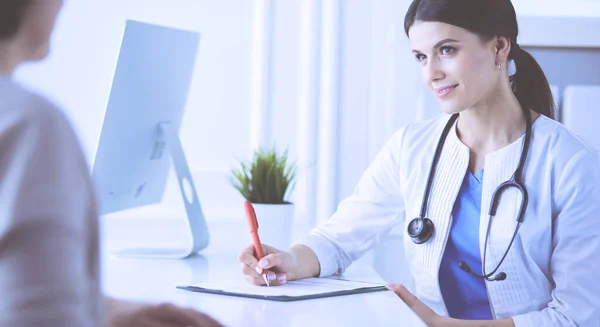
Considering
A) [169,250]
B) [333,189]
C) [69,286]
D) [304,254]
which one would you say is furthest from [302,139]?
[69,286]

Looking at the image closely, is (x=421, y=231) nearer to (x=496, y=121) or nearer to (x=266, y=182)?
(x=496, y=121)

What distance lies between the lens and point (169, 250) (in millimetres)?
1732

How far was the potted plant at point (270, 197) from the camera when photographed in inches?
65.4

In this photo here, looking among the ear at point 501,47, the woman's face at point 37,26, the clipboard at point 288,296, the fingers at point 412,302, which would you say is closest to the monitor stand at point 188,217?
the clipboard at point 288,296

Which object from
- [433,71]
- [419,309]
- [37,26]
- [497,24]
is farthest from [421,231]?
[37,26]

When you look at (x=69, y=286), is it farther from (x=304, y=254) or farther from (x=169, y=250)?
(x=169, y=250)

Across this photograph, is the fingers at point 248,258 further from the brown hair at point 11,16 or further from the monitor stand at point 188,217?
the brown hair at point 11,16

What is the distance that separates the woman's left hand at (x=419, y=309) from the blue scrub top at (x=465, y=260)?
0.19m

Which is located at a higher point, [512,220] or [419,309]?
[512,220]

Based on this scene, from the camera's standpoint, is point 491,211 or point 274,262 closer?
point 274,262

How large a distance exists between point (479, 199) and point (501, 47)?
1.08 ft

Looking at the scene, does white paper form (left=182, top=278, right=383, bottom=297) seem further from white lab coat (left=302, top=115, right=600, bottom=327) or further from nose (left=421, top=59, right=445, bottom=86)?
nose (left=421, top=59, right=445, bottom=86)

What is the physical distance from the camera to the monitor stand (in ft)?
5.43

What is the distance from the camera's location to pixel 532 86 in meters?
1.65
